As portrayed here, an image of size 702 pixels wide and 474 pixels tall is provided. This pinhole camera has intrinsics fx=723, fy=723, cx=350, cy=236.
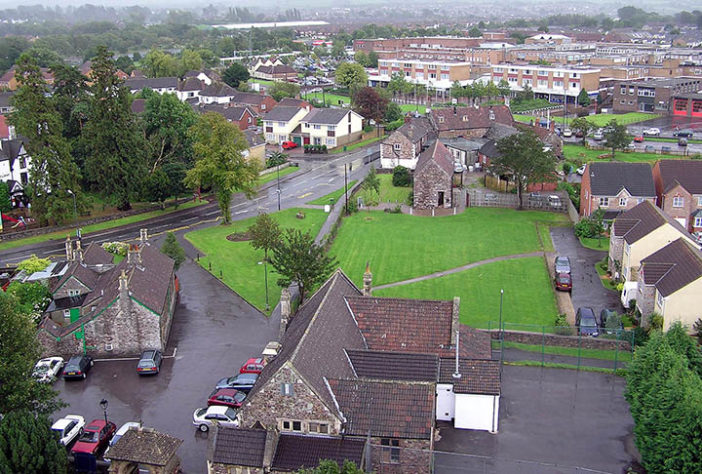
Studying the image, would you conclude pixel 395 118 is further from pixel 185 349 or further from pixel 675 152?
pixel 185 349

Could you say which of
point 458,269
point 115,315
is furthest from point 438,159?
point 115,315

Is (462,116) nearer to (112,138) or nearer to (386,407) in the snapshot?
(112,138)

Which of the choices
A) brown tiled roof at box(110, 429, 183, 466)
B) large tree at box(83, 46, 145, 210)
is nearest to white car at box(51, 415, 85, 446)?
brown tiled roof at box(110, 429, 183, 466)

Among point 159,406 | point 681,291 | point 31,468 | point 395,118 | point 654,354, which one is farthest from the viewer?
point 395,118

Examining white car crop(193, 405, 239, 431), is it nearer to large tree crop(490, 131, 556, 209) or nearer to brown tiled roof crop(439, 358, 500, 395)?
brown tiled roof crop(439, 358, 500, 395)

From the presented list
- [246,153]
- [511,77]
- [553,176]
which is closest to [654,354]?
[553,176]

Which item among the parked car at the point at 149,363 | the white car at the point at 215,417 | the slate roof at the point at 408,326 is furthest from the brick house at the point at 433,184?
the white car at the point at 215,417
